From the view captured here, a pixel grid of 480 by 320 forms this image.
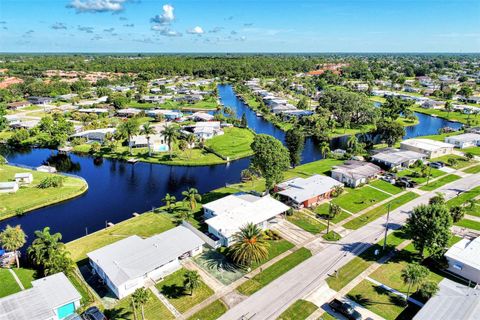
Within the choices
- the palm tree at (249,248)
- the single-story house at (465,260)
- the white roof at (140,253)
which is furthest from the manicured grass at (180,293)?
the single-story house at (465,260)

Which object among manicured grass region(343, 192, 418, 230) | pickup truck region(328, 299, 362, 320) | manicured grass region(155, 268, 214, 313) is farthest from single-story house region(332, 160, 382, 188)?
manicured grass region(155, 268, 214, 313)

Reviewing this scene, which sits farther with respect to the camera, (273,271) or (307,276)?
(273,271)

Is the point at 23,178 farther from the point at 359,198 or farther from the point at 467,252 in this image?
the point at 467,252

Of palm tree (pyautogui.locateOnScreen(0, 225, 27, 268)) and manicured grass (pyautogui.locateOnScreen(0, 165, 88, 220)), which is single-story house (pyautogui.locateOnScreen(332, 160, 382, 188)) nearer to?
manicured grass (pyautogui.locateOnScreen(0, 165, 88, 220))

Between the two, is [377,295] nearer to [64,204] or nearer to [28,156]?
[64,204]

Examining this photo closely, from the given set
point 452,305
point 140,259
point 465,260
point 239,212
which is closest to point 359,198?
point 465,260
